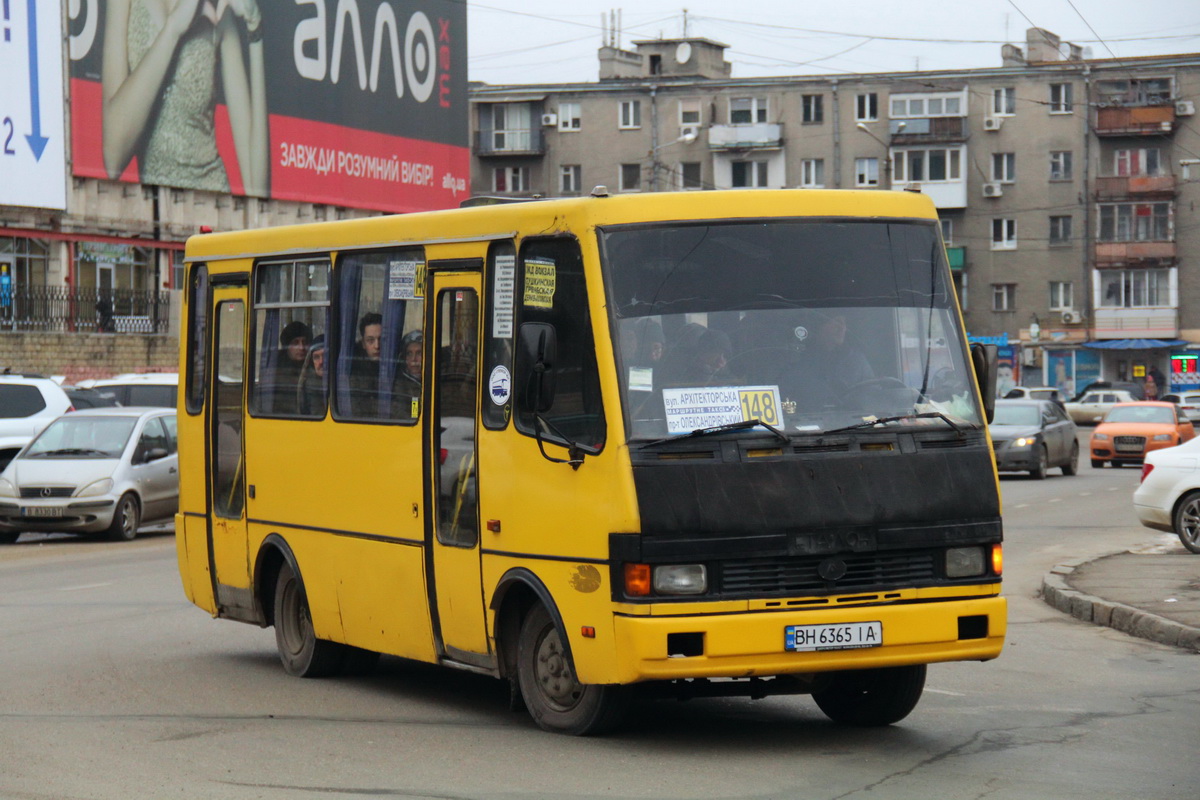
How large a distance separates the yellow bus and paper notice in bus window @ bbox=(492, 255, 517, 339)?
0.02m

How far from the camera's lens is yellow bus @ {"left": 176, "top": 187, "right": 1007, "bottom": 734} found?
299 inches

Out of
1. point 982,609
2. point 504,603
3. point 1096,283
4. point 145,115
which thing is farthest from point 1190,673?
point 1096,283

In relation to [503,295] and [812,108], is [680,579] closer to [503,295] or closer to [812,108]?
[503,295]

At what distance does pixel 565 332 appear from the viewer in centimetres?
811

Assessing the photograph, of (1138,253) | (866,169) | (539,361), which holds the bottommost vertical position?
(539,361)

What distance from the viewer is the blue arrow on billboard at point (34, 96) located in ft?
174

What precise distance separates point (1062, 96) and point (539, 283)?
Answer: 77638mm

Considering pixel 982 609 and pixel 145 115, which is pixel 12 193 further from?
pixel 982 609

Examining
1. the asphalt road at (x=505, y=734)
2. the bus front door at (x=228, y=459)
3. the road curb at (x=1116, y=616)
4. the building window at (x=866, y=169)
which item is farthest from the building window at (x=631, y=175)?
the bus front door at (x=228, y=459)

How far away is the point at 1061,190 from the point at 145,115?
135 ft

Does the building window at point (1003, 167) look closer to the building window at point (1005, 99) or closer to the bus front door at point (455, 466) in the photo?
the building window at point (1005, 99)

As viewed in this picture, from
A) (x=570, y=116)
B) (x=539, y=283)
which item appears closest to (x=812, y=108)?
(x=570, y=116)

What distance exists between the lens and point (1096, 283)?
8075 centimetres

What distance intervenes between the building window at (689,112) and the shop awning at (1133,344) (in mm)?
20942
